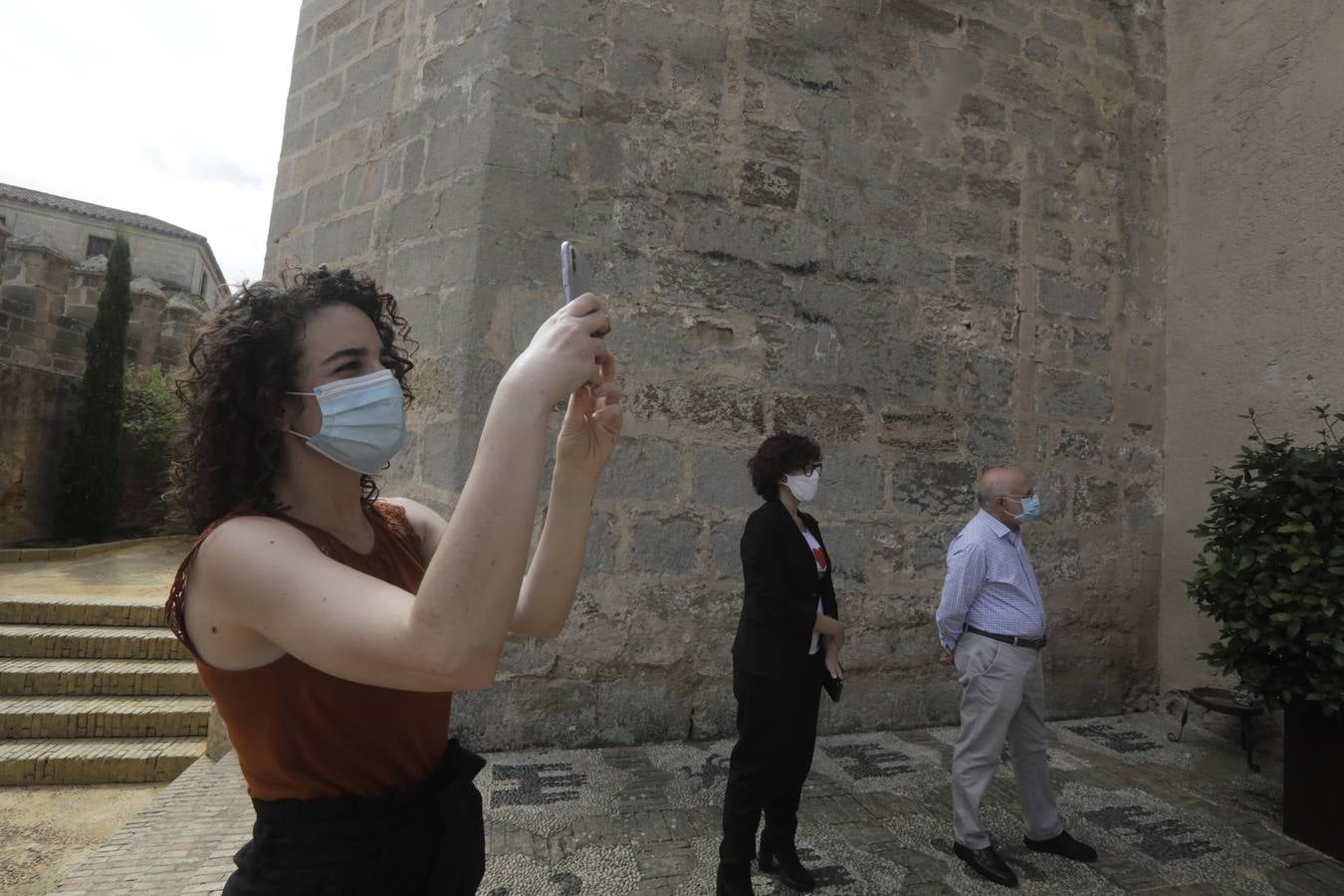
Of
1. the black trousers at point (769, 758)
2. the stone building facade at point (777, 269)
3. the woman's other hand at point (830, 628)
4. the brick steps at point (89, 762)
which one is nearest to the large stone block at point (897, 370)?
the stone building facade at point (777, 269)

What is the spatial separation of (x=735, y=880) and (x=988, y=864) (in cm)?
92

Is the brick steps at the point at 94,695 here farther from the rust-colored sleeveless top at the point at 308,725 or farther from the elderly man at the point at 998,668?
the rust-colored sleeveless top at the point at 308,725

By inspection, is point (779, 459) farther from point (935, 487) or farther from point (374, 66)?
point (374, 66)

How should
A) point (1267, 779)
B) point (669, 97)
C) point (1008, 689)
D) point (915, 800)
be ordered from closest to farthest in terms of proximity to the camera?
point (1008, 689) < point (915, 800) < point (1267, 779) < point (669, 97)

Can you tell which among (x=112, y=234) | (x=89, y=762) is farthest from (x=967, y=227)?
(x=112, y=234)

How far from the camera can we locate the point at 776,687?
2.53 m

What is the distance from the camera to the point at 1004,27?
15.2ft

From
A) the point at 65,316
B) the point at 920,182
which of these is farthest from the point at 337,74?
the point at 65,316

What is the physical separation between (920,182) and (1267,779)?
3.44m

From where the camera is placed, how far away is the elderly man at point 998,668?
274 cm

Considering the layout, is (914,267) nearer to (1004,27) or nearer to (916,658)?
(1004,27)

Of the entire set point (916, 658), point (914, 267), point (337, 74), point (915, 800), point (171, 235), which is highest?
point (171, 235)

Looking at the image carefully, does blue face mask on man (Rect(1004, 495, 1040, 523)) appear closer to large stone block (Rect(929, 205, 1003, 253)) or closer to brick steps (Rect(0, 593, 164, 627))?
large stone block (Rect(929, 205, 1003, 253))

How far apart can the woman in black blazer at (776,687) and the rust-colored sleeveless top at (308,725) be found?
1608mm
